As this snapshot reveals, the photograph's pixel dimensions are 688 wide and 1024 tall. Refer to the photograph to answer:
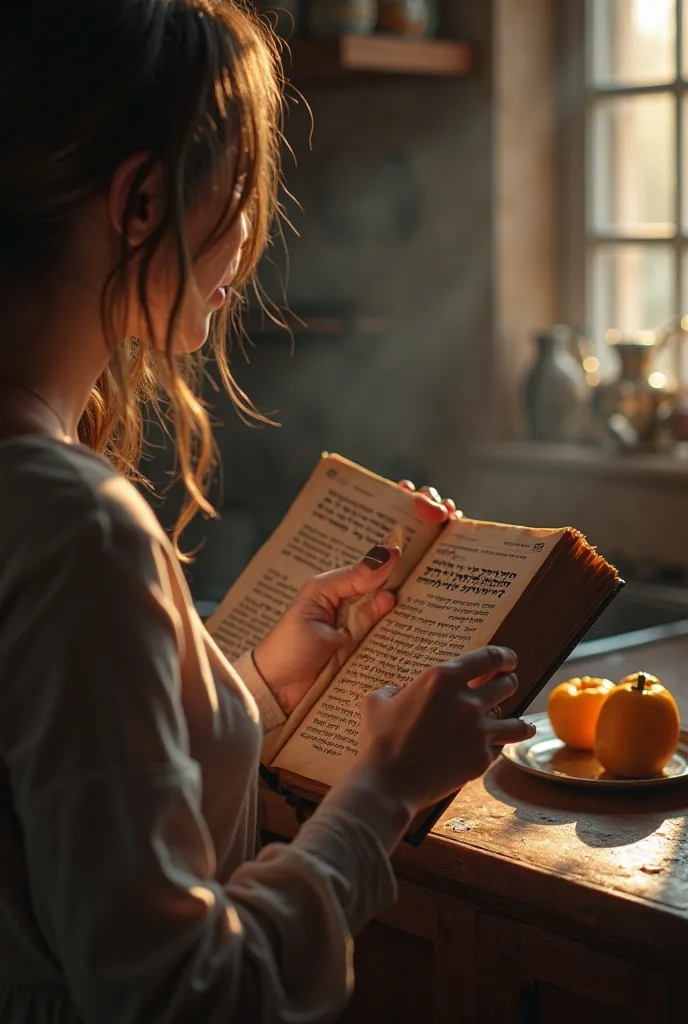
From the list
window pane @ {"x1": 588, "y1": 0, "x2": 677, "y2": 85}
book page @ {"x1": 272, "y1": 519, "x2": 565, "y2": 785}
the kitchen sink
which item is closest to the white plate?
book page @ {"x1": 272, "y1": 519, "x2": 565, "y2": 785}

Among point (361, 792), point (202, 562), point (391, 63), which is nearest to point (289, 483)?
point (202, 562)

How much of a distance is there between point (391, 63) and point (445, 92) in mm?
254

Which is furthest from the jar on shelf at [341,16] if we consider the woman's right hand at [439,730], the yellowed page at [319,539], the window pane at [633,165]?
the woman's right hand at [439,730]

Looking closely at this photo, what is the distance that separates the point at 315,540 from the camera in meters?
1.35

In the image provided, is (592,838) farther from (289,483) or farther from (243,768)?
(289,483)

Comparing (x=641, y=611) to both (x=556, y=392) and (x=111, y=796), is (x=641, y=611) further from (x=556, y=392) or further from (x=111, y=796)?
(x=111, y=796)

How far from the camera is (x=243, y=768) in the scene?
0.89 m

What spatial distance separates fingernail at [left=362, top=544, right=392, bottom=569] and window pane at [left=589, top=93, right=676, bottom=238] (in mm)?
2009

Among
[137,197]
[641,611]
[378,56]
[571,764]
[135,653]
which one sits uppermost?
[378,56]

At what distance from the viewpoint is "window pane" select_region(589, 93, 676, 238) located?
298 cm

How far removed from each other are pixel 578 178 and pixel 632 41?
0.32 m

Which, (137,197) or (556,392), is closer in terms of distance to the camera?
(137,197)

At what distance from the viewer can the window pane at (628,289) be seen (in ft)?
9.97

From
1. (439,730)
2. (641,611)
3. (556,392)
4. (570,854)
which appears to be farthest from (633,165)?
(439,730)
